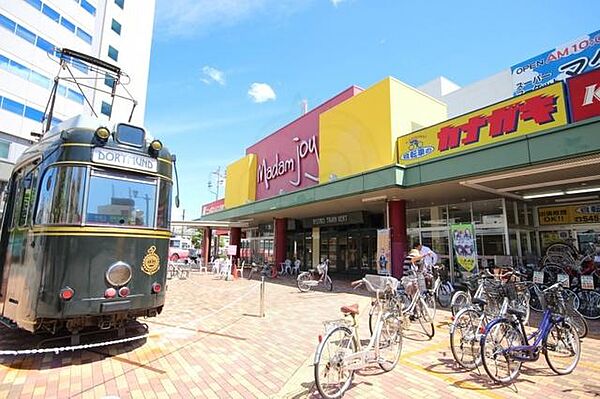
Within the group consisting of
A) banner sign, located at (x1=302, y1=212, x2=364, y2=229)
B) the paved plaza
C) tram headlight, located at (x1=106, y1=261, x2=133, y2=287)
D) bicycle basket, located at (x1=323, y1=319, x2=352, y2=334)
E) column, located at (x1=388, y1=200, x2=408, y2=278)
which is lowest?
the paved plaza

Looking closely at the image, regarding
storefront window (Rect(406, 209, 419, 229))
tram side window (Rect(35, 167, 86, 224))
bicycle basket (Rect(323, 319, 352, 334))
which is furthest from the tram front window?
storefront window (Rect(406, 209, 419, 229))

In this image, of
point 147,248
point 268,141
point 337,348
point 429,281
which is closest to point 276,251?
point 268,141

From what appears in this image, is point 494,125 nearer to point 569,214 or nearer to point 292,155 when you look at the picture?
point 569,214

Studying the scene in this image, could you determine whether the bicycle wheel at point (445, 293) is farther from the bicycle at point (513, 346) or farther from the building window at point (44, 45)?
the building window at point (44, 45)

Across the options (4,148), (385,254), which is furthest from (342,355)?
(4,148)

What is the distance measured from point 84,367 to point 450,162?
884cm

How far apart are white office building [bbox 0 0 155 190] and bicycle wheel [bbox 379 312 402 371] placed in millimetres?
16317

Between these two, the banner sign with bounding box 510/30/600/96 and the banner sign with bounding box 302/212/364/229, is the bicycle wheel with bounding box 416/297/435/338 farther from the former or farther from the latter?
the banner sign with bounding box 510/30/600/96

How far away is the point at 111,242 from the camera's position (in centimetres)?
456

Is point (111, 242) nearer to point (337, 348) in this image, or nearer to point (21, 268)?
point (21, 268)

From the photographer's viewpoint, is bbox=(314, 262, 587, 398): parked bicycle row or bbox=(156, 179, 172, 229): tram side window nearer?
bbox=(314, 262, 587, 398): parked bicycle row

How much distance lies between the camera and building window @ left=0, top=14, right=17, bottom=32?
65.7 feet

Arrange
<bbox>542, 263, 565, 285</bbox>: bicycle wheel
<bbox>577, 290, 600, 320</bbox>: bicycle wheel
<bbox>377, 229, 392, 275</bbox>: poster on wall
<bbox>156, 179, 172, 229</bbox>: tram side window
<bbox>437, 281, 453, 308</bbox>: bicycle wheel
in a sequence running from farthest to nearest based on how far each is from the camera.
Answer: <bbox>377, 229, 392, 275</bbox>: poster on wall < <bbox>437, 281, 453, 308</bbox>: bicycle wheel < <bbox>542, 263, 565, 285</bbox>: bicycle wheel < <bbox>577, 290, 600, 320</bbox>: bicycle wheel < <bbox>156, 179, 172, 229</bbox>: tram side window

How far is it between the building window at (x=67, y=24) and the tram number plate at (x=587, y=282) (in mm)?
32707
